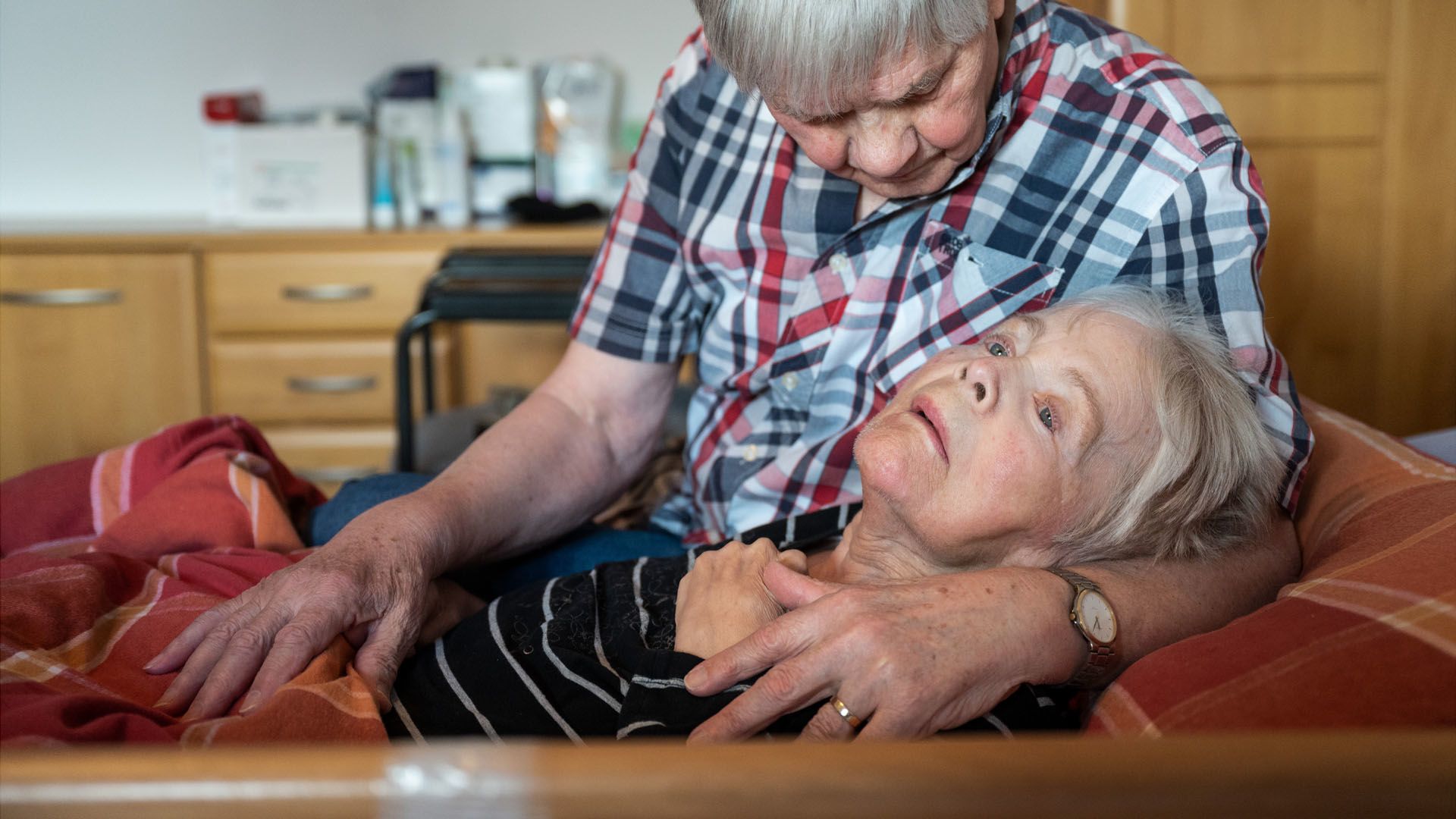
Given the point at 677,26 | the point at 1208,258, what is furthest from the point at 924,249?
the point at 677,26

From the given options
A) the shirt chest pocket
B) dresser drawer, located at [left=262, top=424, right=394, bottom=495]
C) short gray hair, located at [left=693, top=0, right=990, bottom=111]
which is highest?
short gray hair, located at [left=693, top=0, right=990, bottom=111]

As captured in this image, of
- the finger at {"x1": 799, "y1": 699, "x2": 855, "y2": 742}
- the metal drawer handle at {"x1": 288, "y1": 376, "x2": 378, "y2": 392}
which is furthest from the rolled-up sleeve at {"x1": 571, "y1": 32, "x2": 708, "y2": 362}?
the metal drawer handle at {"x1": 288, "y1": 376, "x2": 378, "y2": 392}

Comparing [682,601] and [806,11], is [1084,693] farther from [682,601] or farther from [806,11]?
[806,11]

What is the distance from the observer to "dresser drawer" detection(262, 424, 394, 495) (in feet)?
10.7

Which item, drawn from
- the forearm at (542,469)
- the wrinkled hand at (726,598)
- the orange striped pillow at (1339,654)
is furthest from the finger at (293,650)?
the orange striped pillow at (1339,654)

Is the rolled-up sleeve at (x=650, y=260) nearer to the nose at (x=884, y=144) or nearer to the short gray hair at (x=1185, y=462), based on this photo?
the nose at (x=884, y=144)

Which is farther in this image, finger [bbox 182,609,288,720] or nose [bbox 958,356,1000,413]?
nose [bbox 958,356,1000,413]

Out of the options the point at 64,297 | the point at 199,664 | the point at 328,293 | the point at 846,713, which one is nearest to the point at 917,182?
the point at 846,713

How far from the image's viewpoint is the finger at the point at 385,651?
1.03 metres

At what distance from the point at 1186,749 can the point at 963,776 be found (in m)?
0.10

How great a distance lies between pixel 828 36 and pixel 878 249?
0.36 meters

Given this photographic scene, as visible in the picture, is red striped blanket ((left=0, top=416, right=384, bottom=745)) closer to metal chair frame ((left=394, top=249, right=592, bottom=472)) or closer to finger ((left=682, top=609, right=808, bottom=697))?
finger ((left=682, top=609, right=808, bottom=697))

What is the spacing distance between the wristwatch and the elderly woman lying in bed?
0.04 meters

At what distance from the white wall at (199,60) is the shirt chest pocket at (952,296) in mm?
2539
